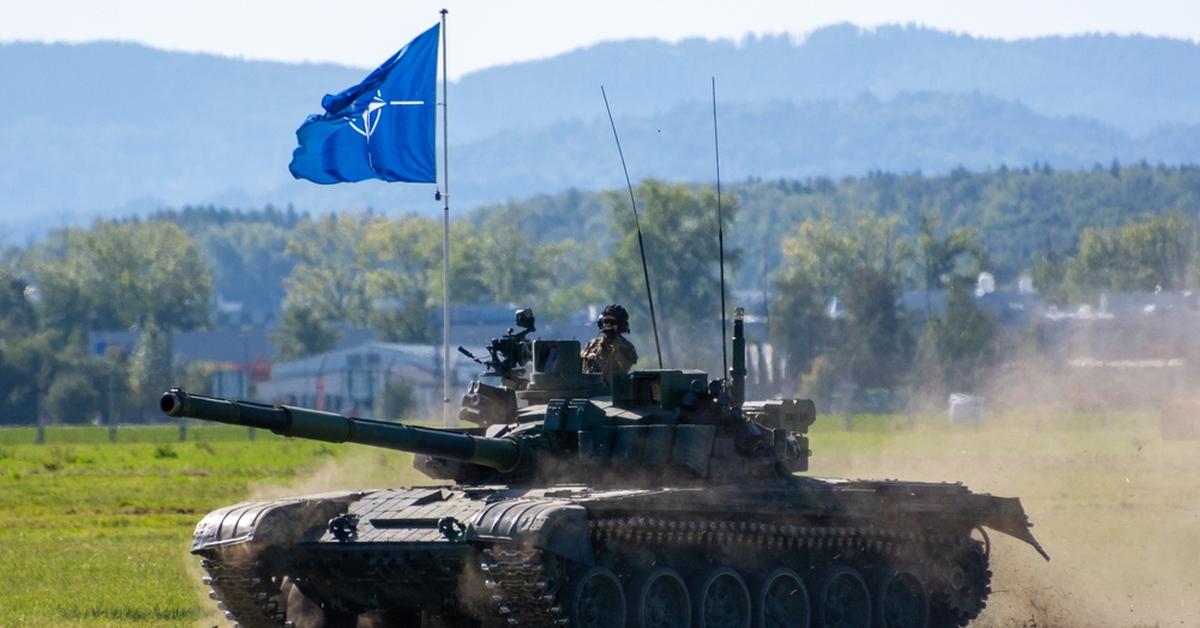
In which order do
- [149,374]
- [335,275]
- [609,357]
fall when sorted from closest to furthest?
[609,357] → [149,374] → [335,275]

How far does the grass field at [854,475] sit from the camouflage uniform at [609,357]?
14.3ft

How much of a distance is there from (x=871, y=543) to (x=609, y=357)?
10.5 ft

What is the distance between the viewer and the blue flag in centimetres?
2867

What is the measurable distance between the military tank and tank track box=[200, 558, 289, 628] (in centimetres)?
2

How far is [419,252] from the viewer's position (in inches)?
4250

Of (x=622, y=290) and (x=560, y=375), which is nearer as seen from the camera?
(x=560, y=375)

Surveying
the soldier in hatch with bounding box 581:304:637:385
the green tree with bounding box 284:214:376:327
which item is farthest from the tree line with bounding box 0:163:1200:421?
the soldier in hatch with bounding box 581:304:637:385

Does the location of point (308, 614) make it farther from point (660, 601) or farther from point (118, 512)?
point (118, 512)

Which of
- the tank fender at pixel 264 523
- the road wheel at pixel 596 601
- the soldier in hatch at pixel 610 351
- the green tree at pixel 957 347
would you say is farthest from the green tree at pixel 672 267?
the road wheel at pixel 596 601

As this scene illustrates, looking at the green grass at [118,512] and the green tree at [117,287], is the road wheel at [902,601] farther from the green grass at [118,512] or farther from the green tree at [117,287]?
the green tree at [117,287]

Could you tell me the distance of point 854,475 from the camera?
36.3 metres

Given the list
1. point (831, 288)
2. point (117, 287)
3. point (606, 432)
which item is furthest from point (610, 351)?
point (117, 287)

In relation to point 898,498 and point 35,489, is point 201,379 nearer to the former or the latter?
point 35,489

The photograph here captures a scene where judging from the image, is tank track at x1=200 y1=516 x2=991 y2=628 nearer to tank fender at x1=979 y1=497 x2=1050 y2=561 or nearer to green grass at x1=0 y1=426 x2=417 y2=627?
tank fender at x1=979 y1=497 x2=1050 y2=561
